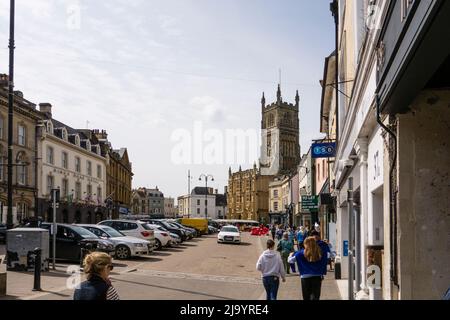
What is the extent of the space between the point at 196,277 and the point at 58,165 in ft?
121

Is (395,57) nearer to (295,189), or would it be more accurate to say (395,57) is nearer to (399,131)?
(399,131)

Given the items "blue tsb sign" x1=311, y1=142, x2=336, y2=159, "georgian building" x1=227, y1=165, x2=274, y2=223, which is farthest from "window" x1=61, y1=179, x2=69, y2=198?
"georgian building" x1=227, y1=165, x2=274, y2=223

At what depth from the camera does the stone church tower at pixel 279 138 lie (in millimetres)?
138875

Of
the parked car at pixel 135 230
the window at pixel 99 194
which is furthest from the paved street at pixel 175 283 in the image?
the window at pixel 99 194

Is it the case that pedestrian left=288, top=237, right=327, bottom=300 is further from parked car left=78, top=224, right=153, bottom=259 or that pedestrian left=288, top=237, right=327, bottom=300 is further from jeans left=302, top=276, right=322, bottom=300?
parked car left=78, top=224, right=153, bottom=259

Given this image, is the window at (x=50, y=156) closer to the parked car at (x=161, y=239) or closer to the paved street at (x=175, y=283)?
the parked car at (x=161, y=239)

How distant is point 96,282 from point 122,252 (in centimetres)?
1810

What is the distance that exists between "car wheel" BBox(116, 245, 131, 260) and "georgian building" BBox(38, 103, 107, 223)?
2437 centimetres

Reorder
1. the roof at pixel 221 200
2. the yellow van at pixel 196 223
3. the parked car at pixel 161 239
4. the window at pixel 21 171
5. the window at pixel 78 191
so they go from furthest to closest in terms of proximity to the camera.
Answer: the roof at pixel 221 200, the window at pixel 78 191, the yellow van at pixel 196 223, the window at pixel 21 171, the parked car at pixel 161 239

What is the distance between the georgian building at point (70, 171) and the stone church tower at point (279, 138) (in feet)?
255

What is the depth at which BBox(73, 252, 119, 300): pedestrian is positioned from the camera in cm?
479

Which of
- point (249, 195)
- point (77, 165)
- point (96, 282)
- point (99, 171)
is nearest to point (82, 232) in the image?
point (96, 282)
